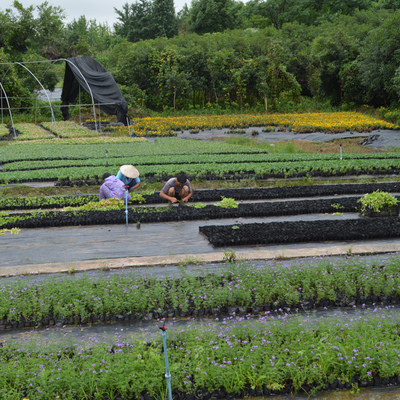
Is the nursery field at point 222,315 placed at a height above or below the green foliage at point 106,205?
below

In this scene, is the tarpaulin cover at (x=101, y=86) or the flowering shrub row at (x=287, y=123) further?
the flowering shrub row at (x=287, y=123)

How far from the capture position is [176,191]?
11.2 meters

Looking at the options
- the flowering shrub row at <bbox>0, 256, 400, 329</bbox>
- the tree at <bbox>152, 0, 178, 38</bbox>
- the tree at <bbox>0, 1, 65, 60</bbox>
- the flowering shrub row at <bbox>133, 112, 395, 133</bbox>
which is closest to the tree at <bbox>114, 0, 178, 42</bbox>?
the tree at <bbox>152, 0, 178, 38</bbox>

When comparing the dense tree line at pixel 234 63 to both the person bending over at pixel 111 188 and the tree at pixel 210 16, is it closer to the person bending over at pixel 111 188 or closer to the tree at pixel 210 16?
the tree at pixel 210 16

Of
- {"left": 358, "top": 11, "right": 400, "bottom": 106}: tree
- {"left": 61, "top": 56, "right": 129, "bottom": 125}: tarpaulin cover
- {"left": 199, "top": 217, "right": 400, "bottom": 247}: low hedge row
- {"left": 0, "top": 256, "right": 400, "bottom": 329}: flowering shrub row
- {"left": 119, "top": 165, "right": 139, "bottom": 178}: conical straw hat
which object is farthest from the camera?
{"left": 358, "top": 11, "right": 400, "bottom": 106}: tree

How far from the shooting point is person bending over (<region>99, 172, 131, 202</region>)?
1094cm

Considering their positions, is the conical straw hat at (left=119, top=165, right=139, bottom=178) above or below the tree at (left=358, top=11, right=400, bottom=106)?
below

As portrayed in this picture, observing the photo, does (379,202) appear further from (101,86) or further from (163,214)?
(101,86)

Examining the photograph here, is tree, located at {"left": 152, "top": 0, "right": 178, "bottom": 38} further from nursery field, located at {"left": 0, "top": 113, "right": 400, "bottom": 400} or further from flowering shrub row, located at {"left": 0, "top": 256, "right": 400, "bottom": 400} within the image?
flowering shrub row, located at {"left": 0, "top": 256, "right": 400, "bottom": 400}

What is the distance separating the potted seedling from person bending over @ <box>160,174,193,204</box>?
4128 millimetres

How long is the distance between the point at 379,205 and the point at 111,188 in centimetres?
626

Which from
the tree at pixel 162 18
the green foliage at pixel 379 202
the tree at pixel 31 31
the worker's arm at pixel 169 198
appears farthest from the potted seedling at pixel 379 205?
the tree at pixel 162 18

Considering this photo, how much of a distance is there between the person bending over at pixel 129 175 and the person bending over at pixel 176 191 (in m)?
0.77

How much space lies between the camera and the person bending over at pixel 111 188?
10.9 m
